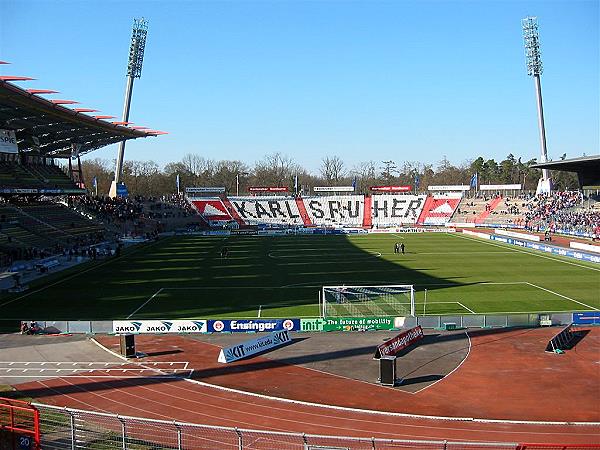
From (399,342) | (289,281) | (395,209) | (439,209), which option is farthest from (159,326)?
(439,209)

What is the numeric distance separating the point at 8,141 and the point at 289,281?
113 feet

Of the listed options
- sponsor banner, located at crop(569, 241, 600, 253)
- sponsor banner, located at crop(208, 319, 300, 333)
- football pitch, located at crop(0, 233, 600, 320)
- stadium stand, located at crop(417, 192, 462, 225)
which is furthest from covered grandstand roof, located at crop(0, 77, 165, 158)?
stadium stand, located at crop(417, 192, 462, 225)

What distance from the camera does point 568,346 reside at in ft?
87.4

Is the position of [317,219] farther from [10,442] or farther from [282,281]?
[10,442]

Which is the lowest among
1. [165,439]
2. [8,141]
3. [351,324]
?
[165,439]

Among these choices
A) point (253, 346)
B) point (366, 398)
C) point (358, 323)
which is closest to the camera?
point (366, 398)

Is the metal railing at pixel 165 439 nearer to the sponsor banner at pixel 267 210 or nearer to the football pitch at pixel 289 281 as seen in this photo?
the football pitch at pixel 289 281

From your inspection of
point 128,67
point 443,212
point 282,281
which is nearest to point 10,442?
point 282,281

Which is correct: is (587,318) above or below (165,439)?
above

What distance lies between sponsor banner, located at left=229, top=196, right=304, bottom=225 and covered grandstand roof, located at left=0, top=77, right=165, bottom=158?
1410 inches

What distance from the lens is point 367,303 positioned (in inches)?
1316

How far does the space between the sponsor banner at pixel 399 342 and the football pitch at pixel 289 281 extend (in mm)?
6144

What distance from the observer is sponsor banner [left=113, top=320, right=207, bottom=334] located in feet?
95.0

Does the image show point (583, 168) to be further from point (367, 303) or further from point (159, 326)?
point (159, 326)
